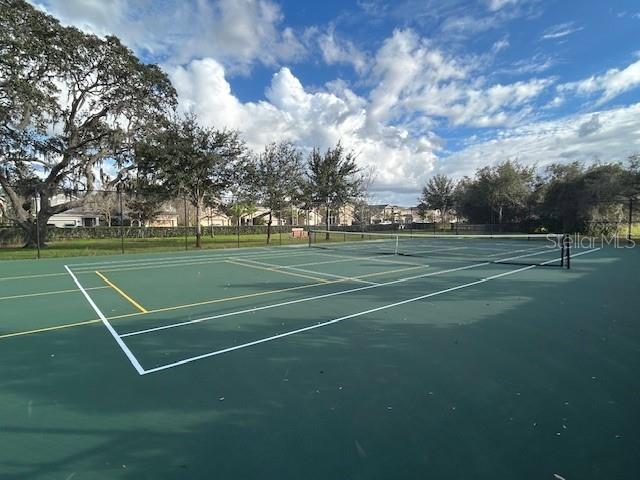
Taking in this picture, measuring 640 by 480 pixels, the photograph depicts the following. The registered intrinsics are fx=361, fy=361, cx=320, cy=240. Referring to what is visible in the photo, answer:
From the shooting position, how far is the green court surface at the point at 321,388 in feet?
9.04

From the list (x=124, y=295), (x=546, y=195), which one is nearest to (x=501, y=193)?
(x=546, y=195)

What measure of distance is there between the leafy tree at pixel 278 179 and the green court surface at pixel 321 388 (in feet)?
74.6

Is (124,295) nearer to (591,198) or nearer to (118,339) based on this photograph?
(118,339)

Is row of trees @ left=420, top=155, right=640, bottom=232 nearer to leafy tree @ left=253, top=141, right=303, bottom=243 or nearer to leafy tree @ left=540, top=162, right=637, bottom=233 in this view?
leafy tree @ left=540, top=162, right=637, bottom=233

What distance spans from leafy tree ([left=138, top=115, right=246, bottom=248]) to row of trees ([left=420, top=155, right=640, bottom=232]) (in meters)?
31.6

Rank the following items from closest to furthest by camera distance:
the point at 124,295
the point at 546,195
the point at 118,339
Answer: the point at 118,339 < the point at 124,295 < the point at 546,195

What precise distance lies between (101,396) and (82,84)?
91.4 ft

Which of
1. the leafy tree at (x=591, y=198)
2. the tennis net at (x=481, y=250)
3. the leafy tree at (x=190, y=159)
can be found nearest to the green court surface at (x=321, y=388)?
the tennis net at (x=481, y=250)

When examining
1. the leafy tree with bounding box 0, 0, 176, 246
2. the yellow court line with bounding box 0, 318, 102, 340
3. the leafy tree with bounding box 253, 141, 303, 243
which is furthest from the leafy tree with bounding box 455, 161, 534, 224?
the yellow court line with bounding box 0, 318, 102, 340

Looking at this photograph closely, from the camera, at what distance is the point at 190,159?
25.6 m

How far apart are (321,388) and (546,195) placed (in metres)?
42.4

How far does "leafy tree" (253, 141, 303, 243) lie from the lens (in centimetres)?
3045

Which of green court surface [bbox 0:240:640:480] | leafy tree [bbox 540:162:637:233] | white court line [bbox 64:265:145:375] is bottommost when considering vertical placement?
green court surface [bbox 0:240:640:480]

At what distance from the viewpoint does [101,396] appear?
3779 millimetres
